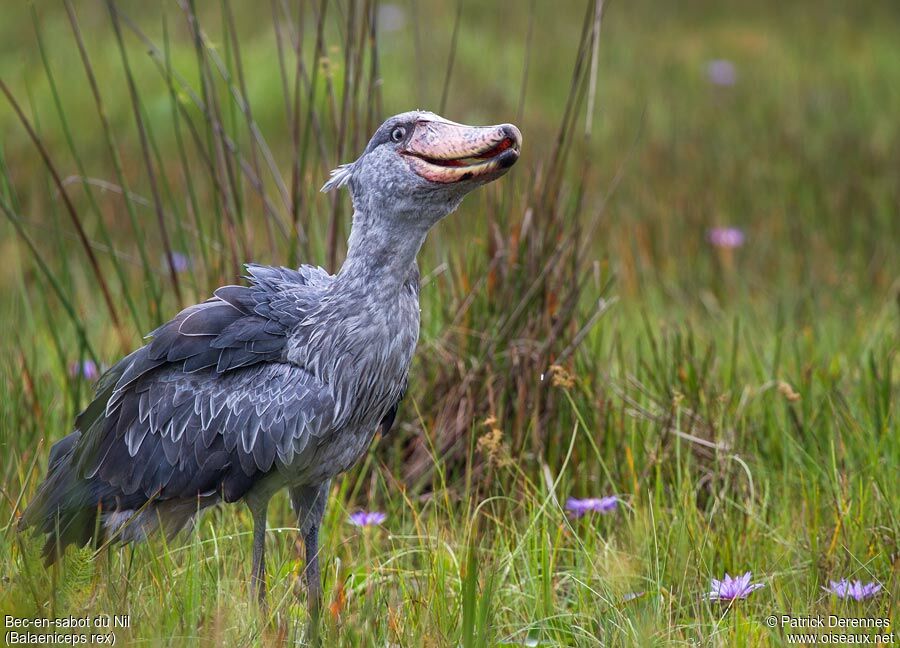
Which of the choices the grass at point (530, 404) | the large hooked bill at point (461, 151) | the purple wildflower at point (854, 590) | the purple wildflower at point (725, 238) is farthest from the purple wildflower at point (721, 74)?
the large hooked bill at point (461, 151)

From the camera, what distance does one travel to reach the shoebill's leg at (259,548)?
287 centimetres

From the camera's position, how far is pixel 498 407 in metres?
3.95

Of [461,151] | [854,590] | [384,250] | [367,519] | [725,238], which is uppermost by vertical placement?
[461,151]

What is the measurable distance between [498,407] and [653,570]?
97 cm

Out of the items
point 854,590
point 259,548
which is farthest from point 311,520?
point 854,590

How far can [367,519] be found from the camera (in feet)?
11.4

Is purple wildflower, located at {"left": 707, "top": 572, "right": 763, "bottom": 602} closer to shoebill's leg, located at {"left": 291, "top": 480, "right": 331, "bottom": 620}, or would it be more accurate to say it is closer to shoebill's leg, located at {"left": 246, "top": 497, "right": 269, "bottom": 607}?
shoebill's leg, located at {"left": 291, "top": 480, "right": 331, "bottom": 620}

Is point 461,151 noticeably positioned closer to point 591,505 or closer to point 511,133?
point 511,133

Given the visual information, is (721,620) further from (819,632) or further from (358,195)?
(358,195)

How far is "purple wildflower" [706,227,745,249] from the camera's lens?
21.6ft

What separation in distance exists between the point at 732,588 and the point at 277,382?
1284 mm

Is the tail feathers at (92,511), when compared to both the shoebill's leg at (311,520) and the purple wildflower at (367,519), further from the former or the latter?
the purple wildflower at (367,519)

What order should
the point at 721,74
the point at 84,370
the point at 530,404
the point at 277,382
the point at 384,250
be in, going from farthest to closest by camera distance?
the point at 721,74 → the point at 84,370 → the point at 530,404 → the point at 277,382 → the point at 384,250

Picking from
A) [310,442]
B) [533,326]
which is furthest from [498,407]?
[310,442]
